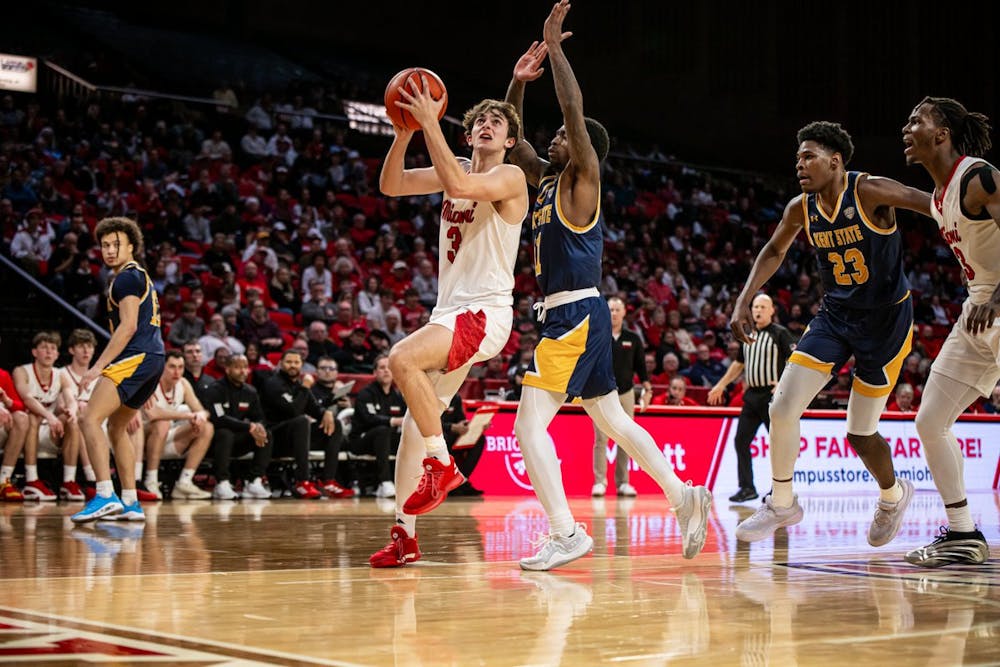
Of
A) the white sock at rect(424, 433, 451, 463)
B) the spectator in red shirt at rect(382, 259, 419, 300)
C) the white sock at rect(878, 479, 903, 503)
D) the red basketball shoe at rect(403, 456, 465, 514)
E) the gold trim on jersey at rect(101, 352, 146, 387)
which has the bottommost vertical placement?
the white sock at rect(878, 479, 903, 503)

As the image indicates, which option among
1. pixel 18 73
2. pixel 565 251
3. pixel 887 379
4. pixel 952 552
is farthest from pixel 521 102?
pixel 18 73

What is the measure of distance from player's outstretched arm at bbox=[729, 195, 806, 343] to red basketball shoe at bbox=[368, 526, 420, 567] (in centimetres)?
212

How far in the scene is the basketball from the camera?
504 centimetres

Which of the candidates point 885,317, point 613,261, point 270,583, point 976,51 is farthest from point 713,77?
point 270,583

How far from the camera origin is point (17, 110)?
17.6 metres

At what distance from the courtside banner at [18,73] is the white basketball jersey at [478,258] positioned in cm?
1562

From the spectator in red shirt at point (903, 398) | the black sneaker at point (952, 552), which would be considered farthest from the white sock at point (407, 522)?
the spectator in red shirt at point (903, 398)

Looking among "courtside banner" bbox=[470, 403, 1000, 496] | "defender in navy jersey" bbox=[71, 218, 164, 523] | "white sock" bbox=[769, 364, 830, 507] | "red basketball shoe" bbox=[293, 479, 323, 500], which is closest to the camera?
"white sock" bbox=[769, 364, 830, 507]

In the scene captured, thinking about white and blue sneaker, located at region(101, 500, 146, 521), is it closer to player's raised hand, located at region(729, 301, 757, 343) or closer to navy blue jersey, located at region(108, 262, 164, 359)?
navy blue jersey, located at region(108, 262, 164, 359)

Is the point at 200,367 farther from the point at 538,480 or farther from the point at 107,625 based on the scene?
the point at 107,625

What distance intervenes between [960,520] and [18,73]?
17.5m

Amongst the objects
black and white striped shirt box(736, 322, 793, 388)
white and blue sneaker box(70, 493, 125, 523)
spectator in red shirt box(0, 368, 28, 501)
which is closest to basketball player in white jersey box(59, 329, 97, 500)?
spectator in red shirt box(0, 368, 28, 501)

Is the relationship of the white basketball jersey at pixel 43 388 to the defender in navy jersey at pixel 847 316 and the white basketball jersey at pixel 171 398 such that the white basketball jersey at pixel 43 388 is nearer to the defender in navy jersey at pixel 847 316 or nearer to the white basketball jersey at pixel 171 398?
the white basketball jersey at pixel 171 398

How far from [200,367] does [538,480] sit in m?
7.52
